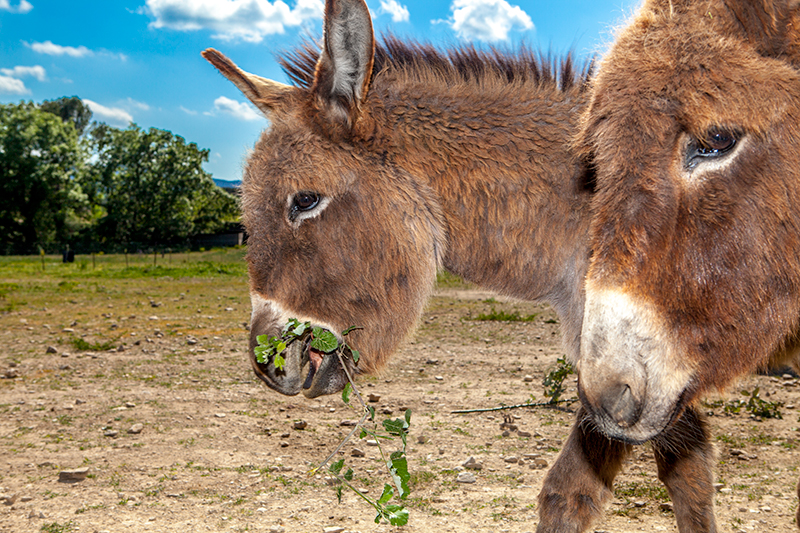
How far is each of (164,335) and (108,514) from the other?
19.6 feet

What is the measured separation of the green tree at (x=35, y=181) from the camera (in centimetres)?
4369

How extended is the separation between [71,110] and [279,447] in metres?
81.0

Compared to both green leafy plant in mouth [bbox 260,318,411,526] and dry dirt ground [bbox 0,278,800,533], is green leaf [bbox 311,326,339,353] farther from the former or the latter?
dry dirt ground [bbox 0,278,800,533]

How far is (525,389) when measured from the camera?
6195 mm

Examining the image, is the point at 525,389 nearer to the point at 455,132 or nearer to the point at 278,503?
the point at 278,503

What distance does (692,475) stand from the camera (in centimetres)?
288

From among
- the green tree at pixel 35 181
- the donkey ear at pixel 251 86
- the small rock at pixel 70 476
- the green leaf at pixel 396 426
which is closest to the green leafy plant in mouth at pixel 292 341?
the green leaf at pixel 396 426

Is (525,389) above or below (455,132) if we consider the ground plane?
below

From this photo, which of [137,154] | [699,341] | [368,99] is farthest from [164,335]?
[137,154]

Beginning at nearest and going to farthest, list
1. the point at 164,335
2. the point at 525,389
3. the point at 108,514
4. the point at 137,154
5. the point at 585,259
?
1. the point at 585,259
2. the point at 108,514
3. the point at 525,389
4. the point at 164,335
5. the point at 137,154

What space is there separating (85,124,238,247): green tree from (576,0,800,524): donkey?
149ft

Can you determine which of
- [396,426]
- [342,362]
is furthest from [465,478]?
[342,362]

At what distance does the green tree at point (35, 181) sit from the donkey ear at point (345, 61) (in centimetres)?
4842

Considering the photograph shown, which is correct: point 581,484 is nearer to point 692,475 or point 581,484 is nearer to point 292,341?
point 692,475
